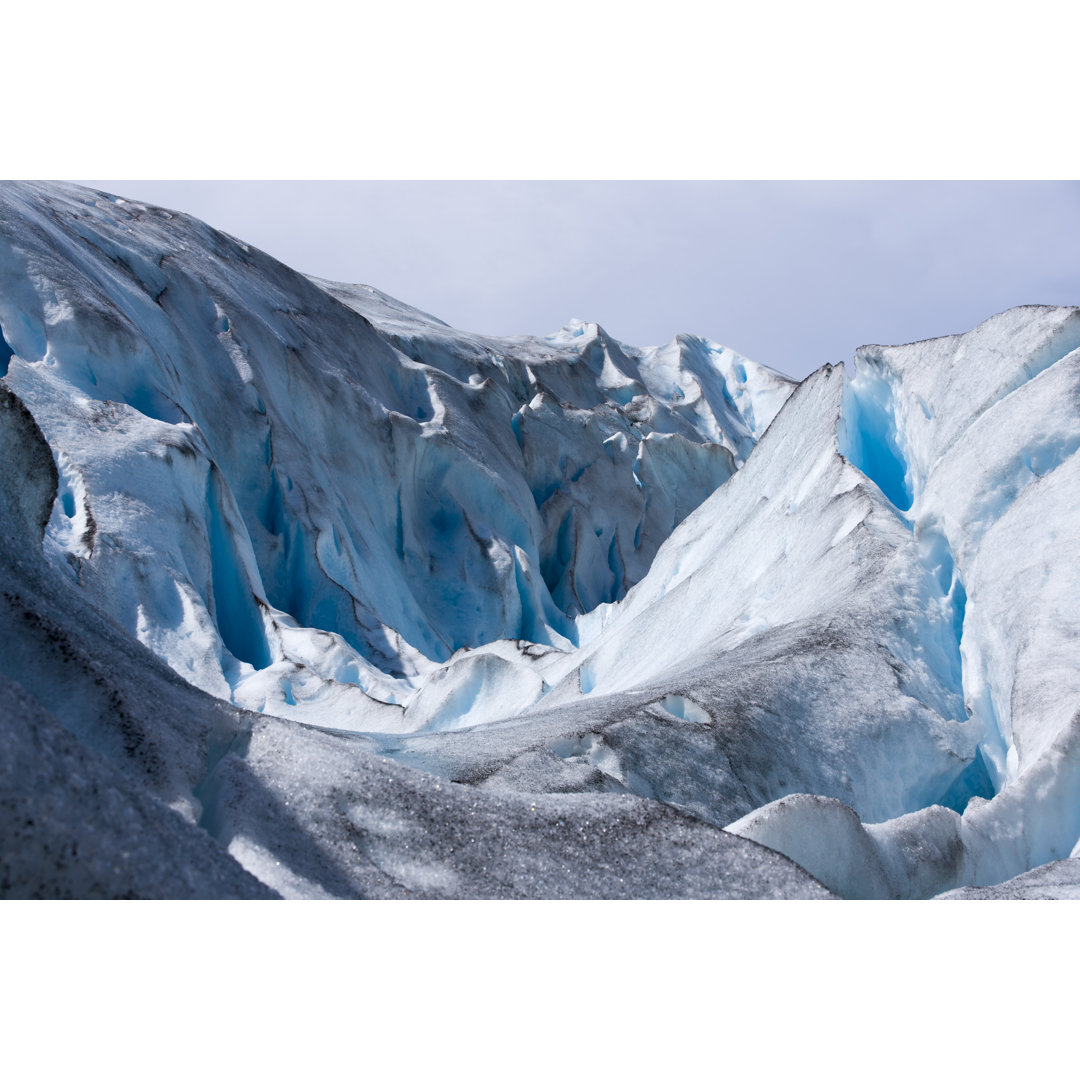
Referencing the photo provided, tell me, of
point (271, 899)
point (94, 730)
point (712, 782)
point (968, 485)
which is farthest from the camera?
point (968, 485)

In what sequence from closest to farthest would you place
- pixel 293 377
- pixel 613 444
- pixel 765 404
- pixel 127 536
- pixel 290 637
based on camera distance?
pixel 127 536
pixel 290 637
pixel 293 377
pixel 613 444
pixel 765 404

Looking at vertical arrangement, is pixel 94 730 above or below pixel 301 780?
above

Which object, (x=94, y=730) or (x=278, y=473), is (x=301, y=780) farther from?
(x=278, y=473)

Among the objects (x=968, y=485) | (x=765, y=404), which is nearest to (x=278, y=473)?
(x=968, y=485)

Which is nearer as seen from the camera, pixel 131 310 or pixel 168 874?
pixel 168 874

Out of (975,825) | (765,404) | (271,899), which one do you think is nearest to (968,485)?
(975,825)

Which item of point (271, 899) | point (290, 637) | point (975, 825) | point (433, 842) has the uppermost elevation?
point (271, 899)
